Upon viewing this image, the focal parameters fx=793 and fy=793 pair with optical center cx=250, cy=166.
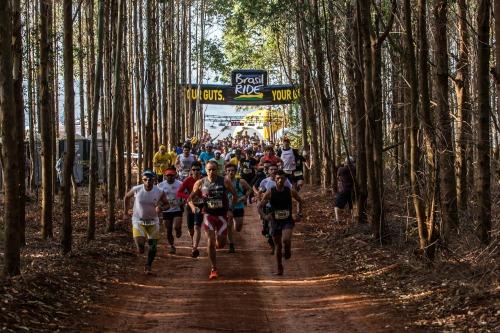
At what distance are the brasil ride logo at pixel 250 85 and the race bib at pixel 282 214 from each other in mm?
31137

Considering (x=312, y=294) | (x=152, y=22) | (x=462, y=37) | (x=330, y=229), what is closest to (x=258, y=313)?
(x=312, y=294)

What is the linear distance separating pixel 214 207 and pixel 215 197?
19cm

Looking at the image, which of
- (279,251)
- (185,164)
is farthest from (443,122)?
(185,164)

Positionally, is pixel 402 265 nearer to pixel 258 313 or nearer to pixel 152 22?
pixel 258 313

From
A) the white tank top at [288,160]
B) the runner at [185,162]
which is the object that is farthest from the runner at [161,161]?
the white tank top at [288,160]

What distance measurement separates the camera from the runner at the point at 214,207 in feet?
45.3

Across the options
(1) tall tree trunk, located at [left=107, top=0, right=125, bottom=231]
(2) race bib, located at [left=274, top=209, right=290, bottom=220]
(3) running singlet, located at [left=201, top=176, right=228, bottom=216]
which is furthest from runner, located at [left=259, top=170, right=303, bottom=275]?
(1) tall tree trunk, located at [left=107, top=0, right=125, bottom=231]

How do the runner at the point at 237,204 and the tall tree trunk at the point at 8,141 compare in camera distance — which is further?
the runner at the point at 237,204

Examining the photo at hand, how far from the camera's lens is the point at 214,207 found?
46.1 ft

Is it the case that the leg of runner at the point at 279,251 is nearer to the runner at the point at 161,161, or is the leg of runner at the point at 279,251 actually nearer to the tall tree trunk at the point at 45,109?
the tall tree trunk at the point at 45,109

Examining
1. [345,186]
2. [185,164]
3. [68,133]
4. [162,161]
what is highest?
[68,133]

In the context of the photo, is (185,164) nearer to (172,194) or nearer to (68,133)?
(172,194)

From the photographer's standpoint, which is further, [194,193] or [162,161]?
[162,161]

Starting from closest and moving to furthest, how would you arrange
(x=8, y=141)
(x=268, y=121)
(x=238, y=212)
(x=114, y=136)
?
(x=8, y=141) < (x=238, y=212) < (x=114, y=136) < (x=268, y=121)
